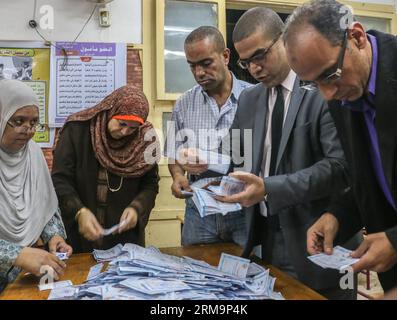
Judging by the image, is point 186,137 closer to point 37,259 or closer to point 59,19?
point 37,259

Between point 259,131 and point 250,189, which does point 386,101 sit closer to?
point 250,189

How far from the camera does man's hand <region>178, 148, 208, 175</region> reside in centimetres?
184

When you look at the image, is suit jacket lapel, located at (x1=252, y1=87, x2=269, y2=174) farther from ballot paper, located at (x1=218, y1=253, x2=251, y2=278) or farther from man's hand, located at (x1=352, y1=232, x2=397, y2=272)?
man's hand, located at (x1=352, y1=232, x2=397, y2=272)

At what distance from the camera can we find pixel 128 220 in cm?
184

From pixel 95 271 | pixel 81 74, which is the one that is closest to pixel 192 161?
pixel 95 271

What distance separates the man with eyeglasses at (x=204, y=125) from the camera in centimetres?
194

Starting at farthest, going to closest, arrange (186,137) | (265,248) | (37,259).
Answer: (186,137)
(265,248)
(37,259)

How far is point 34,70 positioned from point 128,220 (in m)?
1.52

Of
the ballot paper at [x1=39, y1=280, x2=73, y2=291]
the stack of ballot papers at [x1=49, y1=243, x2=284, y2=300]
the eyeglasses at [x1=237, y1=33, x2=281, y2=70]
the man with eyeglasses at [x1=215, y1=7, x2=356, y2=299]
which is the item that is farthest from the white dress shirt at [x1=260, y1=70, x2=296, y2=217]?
the ballot paper at [x1=39, y1=280, x2=73, y2=291]

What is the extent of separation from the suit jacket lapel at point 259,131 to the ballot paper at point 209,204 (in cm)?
23

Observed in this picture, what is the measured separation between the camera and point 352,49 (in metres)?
1.10

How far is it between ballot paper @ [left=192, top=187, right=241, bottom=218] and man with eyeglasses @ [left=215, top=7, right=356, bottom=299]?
0.03 meters
